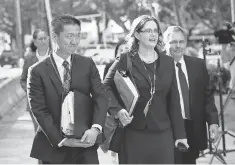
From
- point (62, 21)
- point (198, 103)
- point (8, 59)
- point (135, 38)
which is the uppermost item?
point (62, 21)

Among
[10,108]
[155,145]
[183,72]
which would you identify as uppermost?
[183,72]

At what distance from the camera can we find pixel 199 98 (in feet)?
22.4

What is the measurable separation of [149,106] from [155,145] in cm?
32

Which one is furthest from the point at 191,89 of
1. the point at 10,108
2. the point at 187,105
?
the point at 10,108

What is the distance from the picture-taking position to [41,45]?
34.7ft

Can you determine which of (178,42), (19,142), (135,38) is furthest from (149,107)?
(19,142)

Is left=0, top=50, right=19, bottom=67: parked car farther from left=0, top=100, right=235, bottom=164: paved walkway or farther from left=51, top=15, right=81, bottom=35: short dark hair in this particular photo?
left=51, top=15, right=81, bottom=35: short dark hair

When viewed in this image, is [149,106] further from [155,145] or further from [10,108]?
[10,108]

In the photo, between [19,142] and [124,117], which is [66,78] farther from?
[19,142]

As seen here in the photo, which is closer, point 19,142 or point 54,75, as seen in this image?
point 54,75

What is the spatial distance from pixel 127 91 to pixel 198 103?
130 cm

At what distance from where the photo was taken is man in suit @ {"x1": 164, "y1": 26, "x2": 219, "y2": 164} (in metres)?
6.77

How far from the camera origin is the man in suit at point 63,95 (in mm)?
5216

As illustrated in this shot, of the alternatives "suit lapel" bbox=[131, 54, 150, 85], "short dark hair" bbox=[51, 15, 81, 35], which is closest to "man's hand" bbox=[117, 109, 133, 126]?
"suit lapel" bbox=[131, 54, 150, 85]
